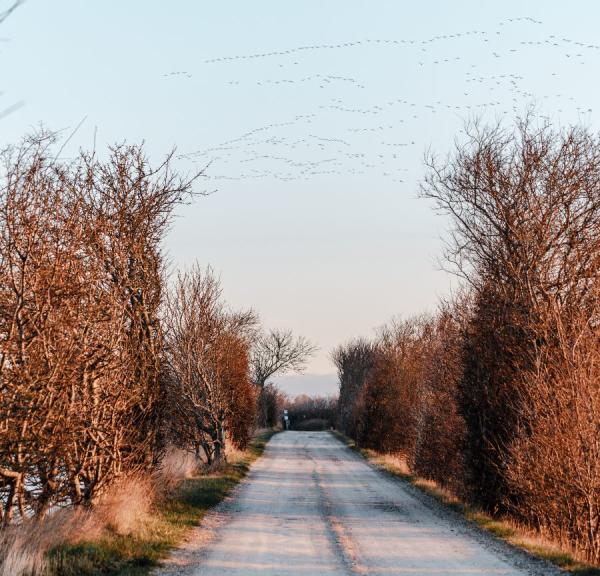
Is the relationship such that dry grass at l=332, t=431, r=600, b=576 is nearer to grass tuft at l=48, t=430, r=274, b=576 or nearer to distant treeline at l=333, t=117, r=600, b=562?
distant treeline at l=333, t=117, r=600, b=562

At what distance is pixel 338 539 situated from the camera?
15.6m

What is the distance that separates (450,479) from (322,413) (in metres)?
82.3

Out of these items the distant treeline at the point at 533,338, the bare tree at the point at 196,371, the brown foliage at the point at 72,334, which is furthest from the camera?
the bare tree at the point at 196,371

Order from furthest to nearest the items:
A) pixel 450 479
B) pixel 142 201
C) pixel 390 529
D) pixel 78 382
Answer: pixel 450 479
pixel 142 201
pixel 390 529
pixel 78 382

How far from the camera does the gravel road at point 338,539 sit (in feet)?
41.8

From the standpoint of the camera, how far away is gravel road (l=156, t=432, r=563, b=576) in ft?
41.8

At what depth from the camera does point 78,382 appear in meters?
13.5

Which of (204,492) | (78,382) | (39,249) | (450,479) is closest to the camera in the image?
(39,249)

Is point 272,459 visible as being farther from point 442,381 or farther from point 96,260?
point 96,260

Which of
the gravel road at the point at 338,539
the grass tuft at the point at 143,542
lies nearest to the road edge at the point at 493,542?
the gravel road at the point at 338,539

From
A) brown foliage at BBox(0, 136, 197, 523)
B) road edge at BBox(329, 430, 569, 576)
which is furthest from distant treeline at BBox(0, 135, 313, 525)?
road edge at BBox(329, 430, 569, 576)

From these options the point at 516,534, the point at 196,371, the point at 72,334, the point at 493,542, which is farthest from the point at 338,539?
the point at 196,371

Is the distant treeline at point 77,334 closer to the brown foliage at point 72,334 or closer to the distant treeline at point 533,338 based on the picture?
the brown foliage at point 72,334

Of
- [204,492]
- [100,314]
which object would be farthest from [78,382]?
[204,492]
